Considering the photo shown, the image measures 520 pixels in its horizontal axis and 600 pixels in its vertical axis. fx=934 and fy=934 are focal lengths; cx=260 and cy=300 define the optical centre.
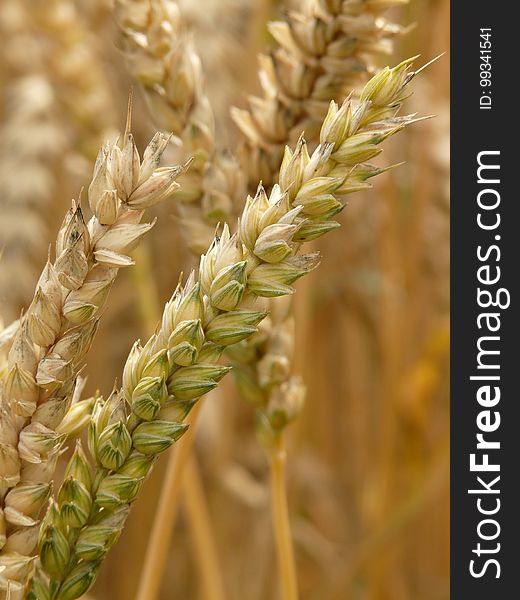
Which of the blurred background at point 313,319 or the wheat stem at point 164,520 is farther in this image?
the blurred background at point 313,319

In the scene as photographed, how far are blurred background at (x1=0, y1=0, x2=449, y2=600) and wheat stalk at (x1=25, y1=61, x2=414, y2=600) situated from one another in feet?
1.84

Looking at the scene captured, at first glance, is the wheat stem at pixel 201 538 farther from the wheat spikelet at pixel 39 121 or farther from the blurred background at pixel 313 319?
the wheat spikelet at pixel 39 121

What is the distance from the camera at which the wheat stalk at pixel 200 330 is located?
1.15 ft

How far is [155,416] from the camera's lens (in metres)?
0.36

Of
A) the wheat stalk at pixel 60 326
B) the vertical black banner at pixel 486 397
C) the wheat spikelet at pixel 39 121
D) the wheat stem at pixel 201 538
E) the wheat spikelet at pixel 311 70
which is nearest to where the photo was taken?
the wheat stalk at pixel 60 326

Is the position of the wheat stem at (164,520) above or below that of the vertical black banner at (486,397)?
below

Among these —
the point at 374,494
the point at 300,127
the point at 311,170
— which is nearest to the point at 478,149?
the point at 300,127

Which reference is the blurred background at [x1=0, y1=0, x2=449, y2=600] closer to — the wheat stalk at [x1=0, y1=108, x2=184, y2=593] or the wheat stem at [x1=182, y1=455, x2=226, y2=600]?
the wheat stem at [x1=182, y1=455, x2=226, y2=600]

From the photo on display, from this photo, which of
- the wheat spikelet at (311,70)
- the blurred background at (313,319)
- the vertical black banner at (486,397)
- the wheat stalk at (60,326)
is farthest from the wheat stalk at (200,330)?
the blurred background at (313,319)

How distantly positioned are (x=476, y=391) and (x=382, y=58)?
410 millimetres

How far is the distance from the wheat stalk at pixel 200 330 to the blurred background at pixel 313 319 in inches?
22.0

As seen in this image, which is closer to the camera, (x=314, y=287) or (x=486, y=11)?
(x=486, y=11)

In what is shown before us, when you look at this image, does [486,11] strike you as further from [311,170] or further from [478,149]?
[311,170]

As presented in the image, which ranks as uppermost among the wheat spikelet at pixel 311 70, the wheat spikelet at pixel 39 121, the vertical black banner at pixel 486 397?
the wheat spikelet at pixel 39 121
